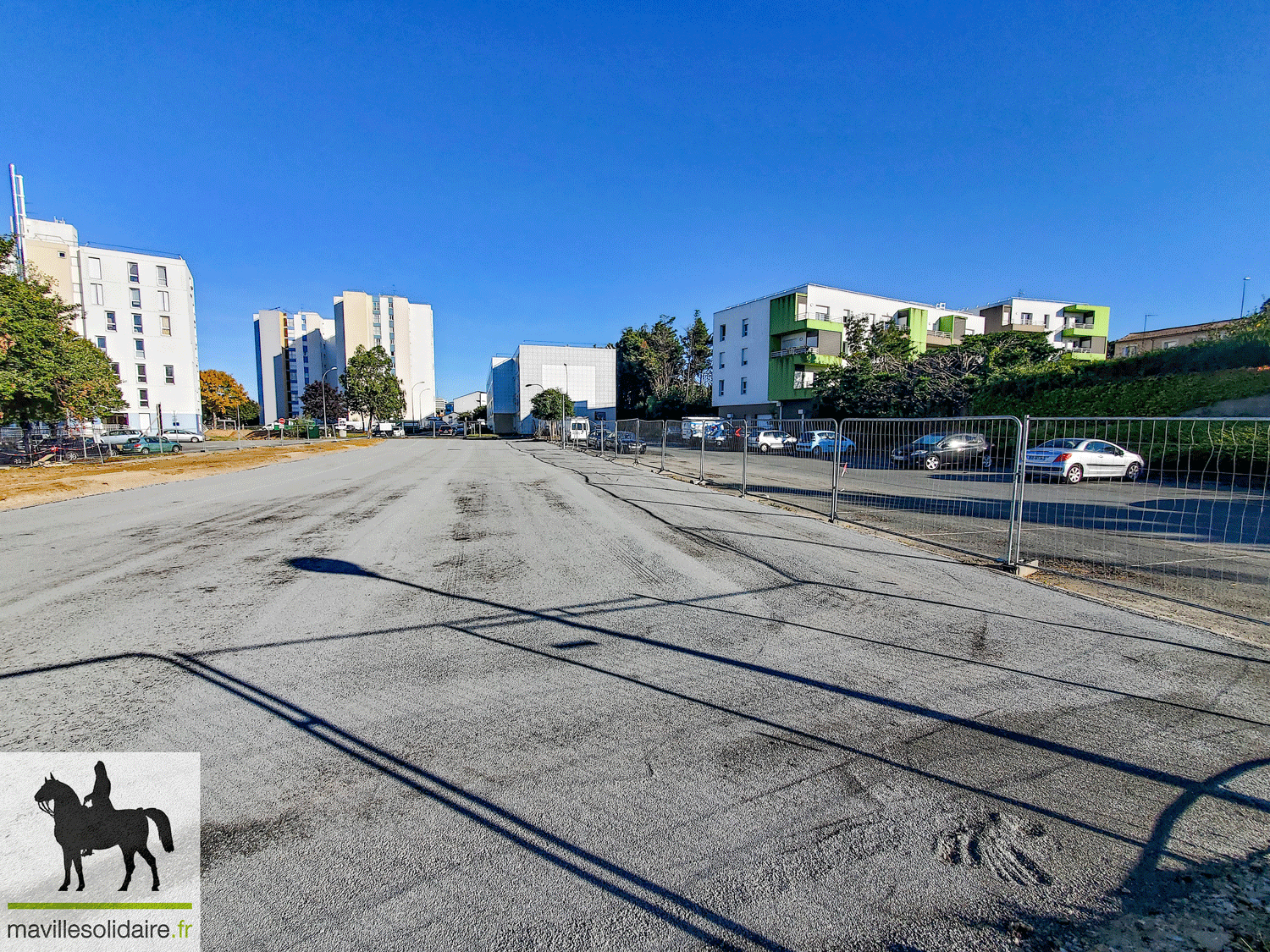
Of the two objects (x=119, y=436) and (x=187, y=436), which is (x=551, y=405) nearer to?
(x=187, y=436)

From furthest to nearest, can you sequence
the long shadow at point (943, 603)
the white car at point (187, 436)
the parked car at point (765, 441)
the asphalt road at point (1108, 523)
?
the white car at point (187, 436) → the parked car at point (765, 441) → the asphalt road at point (1108, 523) → the long shadow at point (943, 603)

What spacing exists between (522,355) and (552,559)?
75.2 m

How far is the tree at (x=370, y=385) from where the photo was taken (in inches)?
2894

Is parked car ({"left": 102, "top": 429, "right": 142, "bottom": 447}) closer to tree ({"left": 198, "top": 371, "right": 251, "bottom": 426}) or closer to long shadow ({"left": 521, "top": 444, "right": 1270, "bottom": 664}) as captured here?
long shadow ({"left": 521, "top": 444, "right": 1270, "bottom": 664})

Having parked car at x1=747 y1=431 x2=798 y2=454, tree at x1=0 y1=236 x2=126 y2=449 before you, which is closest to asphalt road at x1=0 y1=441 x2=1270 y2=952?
parked car at x1=747 y1=431 x2=798 y2=454

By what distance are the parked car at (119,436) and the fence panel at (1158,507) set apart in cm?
4740

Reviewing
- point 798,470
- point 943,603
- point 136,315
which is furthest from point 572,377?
point 943,603

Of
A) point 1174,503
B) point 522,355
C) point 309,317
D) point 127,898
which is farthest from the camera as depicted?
point 309,317

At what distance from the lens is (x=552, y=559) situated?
7180 mm

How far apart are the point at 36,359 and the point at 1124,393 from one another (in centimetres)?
4500

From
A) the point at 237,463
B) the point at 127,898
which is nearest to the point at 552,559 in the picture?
the point at 127,898

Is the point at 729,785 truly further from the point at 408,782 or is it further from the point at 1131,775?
the point at 1131,775

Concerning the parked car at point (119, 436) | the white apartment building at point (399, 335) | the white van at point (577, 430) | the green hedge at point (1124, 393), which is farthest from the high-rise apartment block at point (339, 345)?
the green hedge at point (1124, 393)

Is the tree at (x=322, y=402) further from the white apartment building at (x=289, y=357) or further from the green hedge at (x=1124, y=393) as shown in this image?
the green hedge at (x=1124, y=393)
